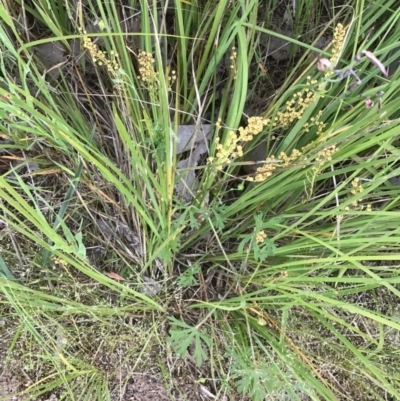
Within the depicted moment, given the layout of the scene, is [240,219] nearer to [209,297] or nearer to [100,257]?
[209,297]

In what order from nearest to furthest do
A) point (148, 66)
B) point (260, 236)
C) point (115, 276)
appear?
point (148, 66)
point (260, 236)
point (115, 276)

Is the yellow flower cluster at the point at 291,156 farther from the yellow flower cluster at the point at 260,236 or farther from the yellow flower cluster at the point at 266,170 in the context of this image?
the yellow flower cluster at the point at 260,236

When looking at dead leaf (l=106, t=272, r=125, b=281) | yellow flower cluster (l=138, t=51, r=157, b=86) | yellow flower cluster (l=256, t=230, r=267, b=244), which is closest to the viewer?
yellow flower cluster (l=138, t=51, r=157, b=86)

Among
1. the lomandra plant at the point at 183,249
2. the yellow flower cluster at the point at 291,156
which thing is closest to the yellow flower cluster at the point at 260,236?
the lomandra plant at the point at 183,249

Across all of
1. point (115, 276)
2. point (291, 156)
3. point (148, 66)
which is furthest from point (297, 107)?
point (115, 276)

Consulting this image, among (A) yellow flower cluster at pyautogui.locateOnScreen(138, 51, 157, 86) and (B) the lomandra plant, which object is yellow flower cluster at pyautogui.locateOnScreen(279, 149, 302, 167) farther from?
(A) yellow flower cluster at pyautogui.locateOnScreen(138, 51, 157, 86)

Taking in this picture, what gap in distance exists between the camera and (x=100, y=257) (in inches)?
35.4

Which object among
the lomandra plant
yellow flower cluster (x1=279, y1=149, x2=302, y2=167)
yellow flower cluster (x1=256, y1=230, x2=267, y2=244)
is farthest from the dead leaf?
yellow flower cluster (x1=279, y1=149, x2=302, y2=167)

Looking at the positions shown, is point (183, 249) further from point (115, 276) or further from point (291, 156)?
point (291, 156)

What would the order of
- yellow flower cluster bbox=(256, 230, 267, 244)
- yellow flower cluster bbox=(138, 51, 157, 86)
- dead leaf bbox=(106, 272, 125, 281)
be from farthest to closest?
1. dead leaf bbox=(106, 272, 125, 281)
2. yellow flower cluster bbox=(256, 230, 267, 244)
3. yellow flower cluster bbox=(138, 51, 157, 86)

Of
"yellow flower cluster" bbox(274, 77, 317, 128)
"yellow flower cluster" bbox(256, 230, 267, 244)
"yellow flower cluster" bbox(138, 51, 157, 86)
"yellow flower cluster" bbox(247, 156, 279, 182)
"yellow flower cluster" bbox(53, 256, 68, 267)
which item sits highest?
"yellow flower cluster" bbox(138, 51, 157, 86)

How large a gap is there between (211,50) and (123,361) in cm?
58

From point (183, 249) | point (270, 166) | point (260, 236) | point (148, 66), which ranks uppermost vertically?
point (148, 66)

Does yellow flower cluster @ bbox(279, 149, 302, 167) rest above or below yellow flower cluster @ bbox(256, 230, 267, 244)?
above
